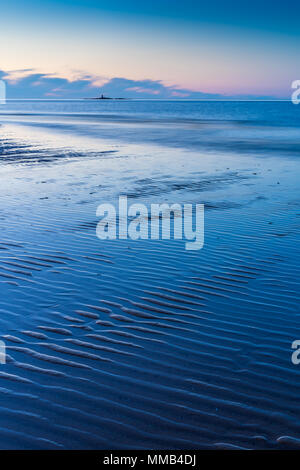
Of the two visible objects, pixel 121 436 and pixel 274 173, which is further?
pixel 274 173

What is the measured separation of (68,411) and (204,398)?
1.12 metres

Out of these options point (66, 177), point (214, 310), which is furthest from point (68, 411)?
point (66, 177)

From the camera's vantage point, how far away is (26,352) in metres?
4.35

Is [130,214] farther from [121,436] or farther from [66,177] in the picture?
[121,436]

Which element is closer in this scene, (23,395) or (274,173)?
(23,395)

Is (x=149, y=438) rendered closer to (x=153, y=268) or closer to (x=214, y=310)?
(x=214, y=310)

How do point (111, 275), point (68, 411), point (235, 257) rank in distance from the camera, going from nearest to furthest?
point (68, 411) → point (111, 275) → point (235, 257)

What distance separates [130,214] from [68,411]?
21.1ft

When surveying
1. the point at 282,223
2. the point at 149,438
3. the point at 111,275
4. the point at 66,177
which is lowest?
the point at 149,438

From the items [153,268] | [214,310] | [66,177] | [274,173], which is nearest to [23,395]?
[214,310]

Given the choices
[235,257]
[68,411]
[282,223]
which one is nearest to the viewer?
[68,411]

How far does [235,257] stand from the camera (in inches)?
281

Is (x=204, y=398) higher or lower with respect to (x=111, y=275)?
lower

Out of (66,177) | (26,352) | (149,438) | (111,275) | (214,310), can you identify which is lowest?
(149,438)
